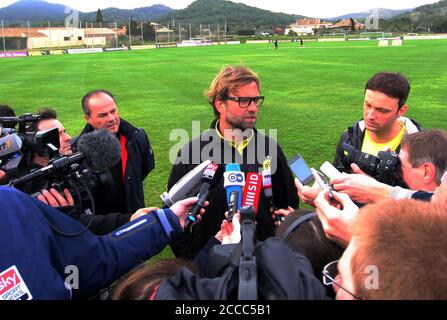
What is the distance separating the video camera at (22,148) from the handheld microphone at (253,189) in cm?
142

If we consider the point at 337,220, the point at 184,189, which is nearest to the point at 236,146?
the point at 184,189

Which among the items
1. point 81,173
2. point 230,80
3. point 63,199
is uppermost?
point 230,80

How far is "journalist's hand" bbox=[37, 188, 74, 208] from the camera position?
214cm

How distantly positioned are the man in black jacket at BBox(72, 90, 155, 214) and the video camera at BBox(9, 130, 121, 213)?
1.66 meters

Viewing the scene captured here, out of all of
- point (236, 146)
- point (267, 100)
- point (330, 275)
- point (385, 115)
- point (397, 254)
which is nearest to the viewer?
point (397, 254)

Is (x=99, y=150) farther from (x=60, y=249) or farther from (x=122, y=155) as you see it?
(x=122, y=155)

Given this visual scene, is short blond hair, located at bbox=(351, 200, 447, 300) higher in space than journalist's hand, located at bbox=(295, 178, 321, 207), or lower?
higher

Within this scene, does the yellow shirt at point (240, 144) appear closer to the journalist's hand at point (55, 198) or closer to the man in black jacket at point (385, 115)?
the man in black jacket at point (385, 115)

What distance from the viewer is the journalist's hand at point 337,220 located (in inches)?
69.2

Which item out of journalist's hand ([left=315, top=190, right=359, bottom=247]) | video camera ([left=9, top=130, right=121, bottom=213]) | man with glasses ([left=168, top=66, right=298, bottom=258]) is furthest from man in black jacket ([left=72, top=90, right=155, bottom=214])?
journalist's hand ([left=315, top=190, right=359, bottom=247])

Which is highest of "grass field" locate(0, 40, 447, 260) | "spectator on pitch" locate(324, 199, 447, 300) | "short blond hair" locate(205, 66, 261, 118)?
"short blond hair" locate(205, 66, 261, 118)

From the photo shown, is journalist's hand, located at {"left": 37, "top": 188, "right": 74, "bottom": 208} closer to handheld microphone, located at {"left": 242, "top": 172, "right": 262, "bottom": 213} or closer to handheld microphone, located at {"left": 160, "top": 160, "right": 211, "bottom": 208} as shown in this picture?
handheld microphone, located at {"left": 160, "top": 160, "right": 211, "bottom": 208}

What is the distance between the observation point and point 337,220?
1.80 metres

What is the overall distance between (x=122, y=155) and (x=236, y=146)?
4.29ft
